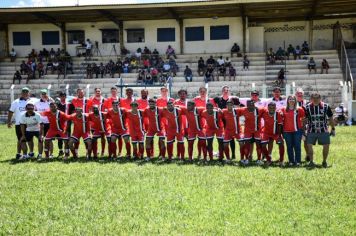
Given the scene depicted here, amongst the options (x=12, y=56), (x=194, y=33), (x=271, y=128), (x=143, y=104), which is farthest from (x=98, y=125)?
(x=12, y=56)

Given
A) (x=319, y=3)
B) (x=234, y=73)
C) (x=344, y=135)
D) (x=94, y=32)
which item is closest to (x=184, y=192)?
(x=344, y=135)

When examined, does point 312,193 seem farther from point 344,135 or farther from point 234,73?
point 234,73

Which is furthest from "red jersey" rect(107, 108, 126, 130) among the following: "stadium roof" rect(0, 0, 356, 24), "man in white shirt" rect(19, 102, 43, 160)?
"stadium roof" rect(0, 0, 356, 24)

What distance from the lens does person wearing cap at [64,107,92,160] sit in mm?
13195

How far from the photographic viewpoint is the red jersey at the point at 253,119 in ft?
39.7

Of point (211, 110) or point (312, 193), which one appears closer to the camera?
point (312, 193)

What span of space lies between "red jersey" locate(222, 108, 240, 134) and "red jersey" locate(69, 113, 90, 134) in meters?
3.98

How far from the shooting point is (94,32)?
121 feet

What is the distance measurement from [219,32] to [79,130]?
23.9 meters

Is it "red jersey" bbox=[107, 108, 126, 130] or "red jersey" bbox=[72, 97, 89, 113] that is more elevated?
"red jersey" bbox=[72, 97, 89, 113]

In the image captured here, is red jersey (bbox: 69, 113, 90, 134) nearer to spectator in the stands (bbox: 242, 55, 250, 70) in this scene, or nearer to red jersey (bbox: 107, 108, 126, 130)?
red jersey (bbox: 107, 108, 126, 130)

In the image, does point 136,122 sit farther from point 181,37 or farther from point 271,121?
point 181,37

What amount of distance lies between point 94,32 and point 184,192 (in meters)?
30.3

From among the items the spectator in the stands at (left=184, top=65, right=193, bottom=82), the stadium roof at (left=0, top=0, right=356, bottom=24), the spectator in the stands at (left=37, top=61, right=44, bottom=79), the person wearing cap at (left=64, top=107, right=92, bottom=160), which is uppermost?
the stadium roof at (left=0, top=0, right=356, bottom=24)
